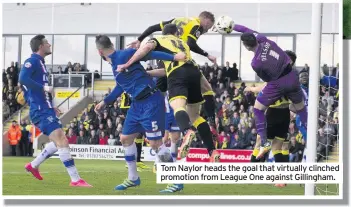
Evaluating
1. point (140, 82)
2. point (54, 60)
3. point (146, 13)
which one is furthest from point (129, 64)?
point (54, 60)

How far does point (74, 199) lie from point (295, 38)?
13091 mm

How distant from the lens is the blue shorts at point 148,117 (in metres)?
10.5

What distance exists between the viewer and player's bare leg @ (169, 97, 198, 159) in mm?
10320

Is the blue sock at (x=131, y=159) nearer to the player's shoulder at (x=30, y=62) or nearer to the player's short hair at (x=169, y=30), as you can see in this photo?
the player's short hair at (x=169, y=30)

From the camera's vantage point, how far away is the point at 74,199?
10.1 meters

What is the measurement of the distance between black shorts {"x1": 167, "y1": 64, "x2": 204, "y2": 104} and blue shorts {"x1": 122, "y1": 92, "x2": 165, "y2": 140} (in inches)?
8.4

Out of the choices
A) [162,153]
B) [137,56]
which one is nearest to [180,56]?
[137,56]

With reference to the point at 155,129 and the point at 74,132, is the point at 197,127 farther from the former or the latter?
the point at 74,132

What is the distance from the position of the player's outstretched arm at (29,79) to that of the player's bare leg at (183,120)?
6.23ft

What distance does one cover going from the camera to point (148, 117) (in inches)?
414

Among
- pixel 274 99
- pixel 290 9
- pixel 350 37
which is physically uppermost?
pixel 290 9

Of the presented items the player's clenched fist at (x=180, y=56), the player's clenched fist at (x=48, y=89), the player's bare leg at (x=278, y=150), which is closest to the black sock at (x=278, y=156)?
the player's bare leg at (x=278, y=150)

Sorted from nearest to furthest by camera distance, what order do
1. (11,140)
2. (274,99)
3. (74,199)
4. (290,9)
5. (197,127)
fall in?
(74,199) → (197,127) → (274,99) → (290,9) → (11,140)

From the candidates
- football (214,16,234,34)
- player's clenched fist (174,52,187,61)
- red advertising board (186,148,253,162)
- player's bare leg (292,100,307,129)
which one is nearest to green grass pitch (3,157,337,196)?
player's bare leg (292,100,307,129)
